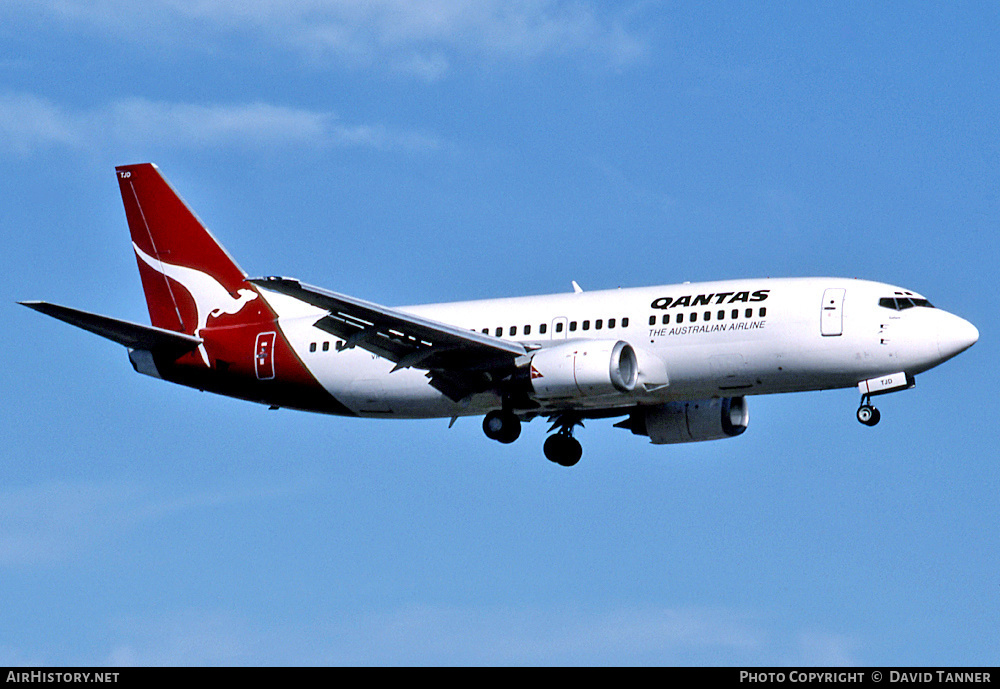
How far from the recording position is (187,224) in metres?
57.4

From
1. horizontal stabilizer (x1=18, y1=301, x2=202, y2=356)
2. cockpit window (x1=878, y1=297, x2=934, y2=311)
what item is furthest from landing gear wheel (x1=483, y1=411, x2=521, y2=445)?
cockpit window (x1=878, y1=297, x2=934, y2=311)

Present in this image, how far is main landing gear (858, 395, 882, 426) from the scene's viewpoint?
153 ft

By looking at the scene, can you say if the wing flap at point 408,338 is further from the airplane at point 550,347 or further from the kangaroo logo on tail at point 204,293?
the kangaroo logo on tail at point 204,293

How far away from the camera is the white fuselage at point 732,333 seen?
46.3 m

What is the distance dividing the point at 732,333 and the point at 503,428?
756 centimetres

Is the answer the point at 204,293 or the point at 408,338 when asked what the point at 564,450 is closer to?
the point at 408,338

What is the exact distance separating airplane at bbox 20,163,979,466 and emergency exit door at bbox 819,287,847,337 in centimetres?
4

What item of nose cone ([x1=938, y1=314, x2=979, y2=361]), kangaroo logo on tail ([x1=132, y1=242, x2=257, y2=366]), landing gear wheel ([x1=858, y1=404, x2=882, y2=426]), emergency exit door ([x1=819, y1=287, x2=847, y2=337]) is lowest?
landing gear wheel ([x1=858, y1=404, x2=882, y2=426])

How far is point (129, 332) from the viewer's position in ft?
171

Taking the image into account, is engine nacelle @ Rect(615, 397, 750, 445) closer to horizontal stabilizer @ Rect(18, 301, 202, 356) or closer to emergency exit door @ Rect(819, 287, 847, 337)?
emergency exit door @ Rect(819, 287, 847, 337)

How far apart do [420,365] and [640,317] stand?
6.77 metres

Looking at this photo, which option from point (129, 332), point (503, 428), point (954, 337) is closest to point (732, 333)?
point (954, 337)

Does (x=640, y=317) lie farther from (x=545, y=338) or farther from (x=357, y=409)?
(x=357, y=409)
